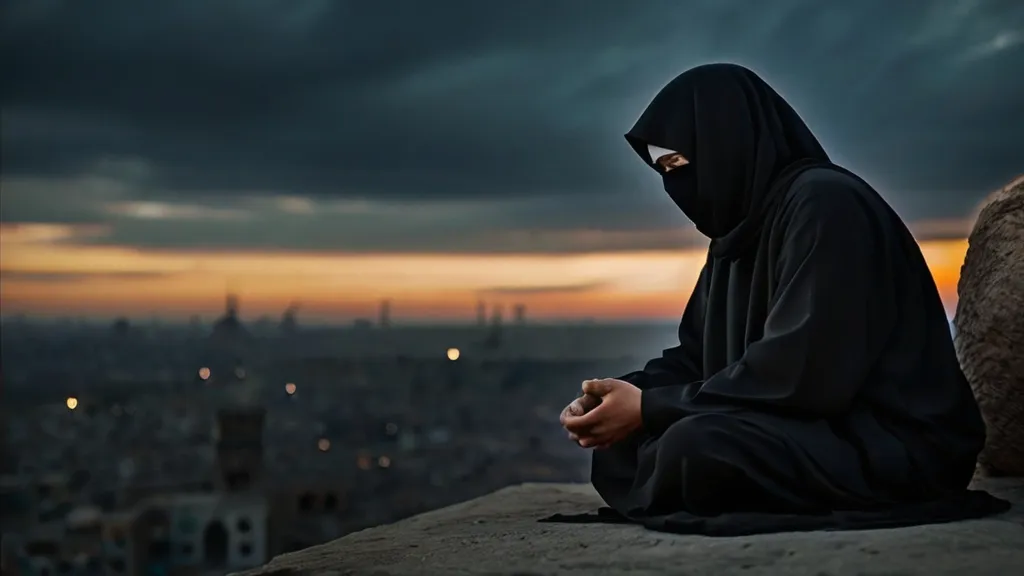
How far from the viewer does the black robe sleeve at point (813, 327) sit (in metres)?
3.70

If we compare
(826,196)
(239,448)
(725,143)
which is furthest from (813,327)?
(239,448)

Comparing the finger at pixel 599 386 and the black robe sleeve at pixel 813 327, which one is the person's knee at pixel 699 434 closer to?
the black robe sleeve at pixel 813 327

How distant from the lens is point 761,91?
13.3ft

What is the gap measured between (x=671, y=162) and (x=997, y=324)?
1.98 metres

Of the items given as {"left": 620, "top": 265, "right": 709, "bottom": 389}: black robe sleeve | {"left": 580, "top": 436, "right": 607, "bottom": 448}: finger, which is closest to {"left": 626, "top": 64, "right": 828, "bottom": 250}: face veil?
{"left": 620, "top": 265, "right": 709, "bottom": 389}: black robe sleeve

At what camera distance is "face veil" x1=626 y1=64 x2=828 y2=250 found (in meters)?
4.00

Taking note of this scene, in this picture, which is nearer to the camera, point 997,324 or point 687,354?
point 687,354

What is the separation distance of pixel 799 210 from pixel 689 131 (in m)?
0.46

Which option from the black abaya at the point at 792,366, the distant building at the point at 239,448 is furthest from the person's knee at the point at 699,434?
the distant building at the point at 239,448

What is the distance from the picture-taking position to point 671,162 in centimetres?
411

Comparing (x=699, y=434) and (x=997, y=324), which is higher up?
(x=997, y=324)

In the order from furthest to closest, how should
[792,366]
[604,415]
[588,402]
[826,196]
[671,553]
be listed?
[588,402]
[604,415]
[826,196]
[792,366]
[671,553]

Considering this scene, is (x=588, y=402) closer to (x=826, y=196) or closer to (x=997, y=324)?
(x=826, y=196)

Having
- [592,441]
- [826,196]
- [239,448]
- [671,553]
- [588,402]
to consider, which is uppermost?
[826,196]
